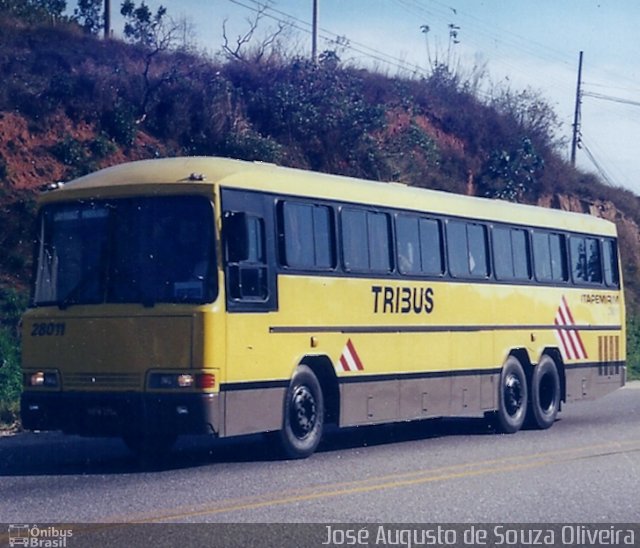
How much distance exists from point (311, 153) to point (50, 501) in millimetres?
29098

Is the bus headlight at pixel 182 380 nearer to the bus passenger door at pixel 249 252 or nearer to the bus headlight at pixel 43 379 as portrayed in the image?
the bus passenger door at pixel 249 252

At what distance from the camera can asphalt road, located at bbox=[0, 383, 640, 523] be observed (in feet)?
35.8

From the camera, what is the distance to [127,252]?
1419 cm

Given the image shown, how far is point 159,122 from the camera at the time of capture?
36.8 metres

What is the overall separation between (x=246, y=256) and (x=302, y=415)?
2.06 meters

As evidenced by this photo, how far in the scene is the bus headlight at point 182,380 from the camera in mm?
13484

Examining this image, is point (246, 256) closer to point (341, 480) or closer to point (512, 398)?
point (341, 480)

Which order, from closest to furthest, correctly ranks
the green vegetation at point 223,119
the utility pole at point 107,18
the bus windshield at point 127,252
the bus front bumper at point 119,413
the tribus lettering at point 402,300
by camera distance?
1. the bus front bumper at point 119,413
2. the bus windshield at point 127,252
3. the tribus lettering at point 402,300
4. the green vegetation at point 223,119
5. the utility pole at point 107,18

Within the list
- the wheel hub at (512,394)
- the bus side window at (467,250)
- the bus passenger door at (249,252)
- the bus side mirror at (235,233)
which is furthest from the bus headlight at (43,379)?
the wheel hub at (512,394)

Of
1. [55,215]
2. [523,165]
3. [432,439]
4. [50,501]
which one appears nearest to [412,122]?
[523,165]

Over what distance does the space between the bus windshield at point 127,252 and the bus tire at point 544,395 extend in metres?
8.00

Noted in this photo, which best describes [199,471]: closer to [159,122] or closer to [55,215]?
[55,215]

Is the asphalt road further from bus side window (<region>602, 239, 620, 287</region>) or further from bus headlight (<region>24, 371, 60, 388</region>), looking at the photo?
bus side window (<region>602, 239, 620, 287</region>)

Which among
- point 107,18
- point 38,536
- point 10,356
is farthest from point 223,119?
point 38,536
